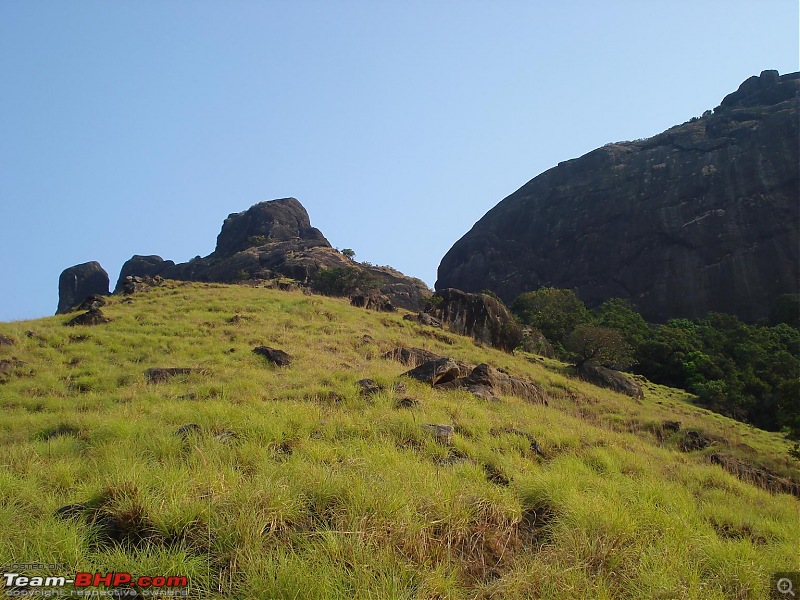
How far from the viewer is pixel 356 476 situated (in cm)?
457

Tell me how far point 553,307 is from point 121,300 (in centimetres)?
4760

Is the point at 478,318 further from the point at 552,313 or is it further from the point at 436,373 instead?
the point at 552,313

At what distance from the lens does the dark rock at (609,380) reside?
2819 cm

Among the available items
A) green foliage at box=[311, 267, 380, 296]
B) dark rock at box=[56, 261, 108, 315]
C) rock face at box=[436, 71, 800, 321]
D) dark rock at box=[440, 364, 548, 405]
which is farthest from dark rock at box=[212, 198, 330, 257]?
dark rock at box=[440, 364, 548, 405]

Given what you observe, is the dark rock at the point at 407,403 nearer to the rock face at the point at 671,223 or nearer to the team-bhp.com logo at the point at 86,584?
the team-bhp.com logo at the point at 86,584

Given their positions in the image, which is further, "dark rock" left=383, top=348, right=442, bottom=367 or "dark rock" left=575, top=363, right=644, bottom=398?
"dark rock" left=575, top=363, right=644, bottom=398

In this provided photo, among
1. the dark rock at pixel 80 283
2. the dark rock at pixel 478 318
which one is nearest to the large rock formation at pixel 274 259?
the dark rock at pixel 80 283

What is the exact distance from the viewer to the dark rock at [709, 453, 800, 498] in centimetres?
887

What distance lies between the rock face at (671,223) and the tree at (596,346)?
50.6 m

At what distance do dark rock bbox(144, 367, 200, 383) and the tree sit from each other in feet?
88.8

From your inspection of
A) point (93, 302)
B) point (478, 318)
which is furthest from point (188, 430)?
point (478, 318)

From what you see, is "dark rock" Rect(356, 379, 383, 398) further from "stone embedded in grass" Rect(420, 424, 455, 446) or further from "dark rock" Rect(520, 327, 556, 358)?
"dark rock" Rect(520, 327, 556, 358)

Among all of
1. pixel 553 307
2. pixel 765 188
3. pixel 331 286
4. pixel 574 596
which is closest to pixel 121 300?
pixel 574 596

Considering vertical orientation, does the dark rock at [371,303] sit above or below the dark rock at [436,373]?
A: above
